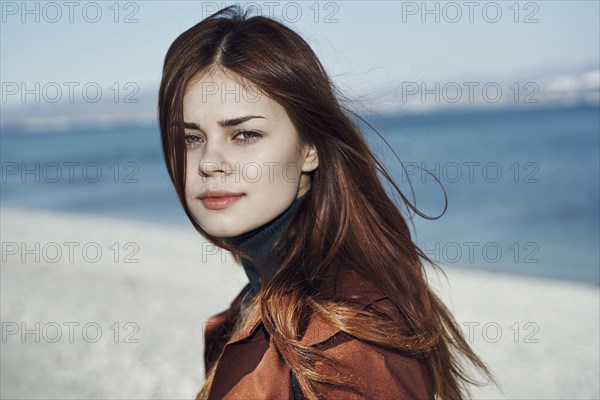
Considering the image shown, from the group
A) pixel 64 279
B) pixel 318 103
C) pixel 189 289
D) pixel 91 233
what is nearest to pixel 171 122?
pixel 318 103

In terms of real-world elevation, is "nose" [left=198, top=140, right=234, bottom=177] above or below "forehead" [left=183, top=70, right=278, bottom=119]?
below

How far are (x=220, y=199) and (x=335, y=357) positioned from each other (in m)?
0.77

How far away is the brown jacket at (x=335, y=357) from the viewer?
92.0 inches

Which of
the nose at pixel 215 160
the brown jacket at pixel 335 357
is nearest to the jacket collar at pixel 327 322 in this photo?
the brown jacket at pixel 335 357

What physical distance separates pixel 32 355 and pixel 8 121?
6715cm

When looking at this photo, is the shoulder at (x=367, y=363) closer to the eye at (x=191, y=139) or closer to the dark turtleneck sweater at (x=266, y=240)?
the dark turtleneck sweater at (x=266, y=240)

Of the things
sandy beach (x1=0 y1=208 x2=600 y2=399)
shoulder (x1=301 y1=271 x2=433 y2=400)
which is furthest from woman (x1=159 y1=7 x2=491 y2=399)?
sandy beach (x1=0 y1=208 x2=600 y2=399)

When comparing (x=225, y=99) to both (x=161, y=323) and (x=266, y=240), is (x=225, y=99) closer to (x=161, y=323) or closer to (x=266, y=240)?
(x=266, y=240)

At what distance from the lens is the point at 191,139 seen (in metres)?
2.81

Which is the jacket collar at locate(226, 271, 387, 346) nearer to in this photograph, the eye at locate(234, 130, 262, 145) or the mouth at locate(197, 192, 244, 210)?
the mouth at locate(197, 192, 244, 210)

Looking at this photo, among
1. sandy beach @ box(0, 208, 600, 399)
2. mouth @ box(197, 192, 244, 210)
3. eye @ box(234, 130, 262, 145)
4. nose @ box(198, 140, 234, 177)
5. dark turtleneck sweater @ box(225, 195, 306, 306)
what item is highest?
eye @ box(234, 130, 262, 145)

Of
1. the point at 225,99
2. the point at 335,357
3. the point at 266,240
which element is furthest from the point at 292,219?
the point at 335,357

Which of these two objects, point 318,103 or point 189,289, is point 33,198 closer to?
point 189,289

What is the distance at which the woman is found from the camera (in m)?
2.37
